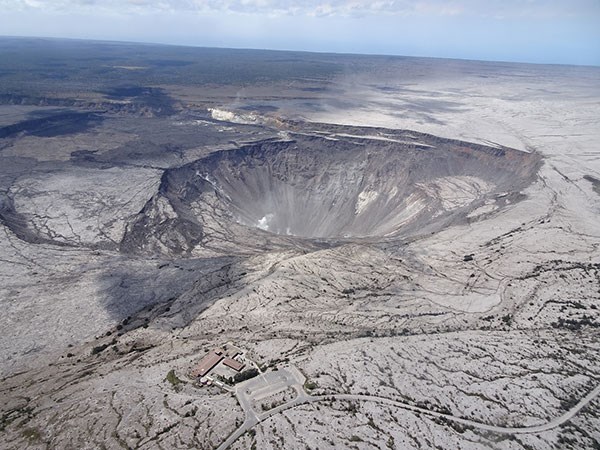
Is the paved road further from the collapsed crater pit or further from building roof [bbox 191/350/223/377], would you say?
the collapsed crater pit

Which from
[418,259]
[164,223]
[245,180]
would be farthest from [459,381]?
[245,180]

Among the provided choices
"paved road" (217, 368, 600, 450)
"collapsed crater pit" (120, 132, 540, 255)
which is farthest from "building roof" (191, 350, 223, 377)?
"collapsed crater pit" (120, 132, 540, 255)

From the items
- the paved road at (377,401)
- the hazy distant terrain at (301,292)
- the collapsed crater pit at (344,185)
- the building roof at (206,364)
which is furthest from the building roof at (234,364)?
the collapsed crater pit at (344,185)

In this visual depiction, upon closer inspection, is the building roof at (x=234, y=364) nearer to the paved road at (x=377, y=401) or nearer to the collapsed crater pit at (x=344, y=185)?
the paved road at (x=377, y=401)

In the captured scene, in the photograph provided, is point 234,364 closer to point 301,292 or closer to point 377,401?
point 377,401

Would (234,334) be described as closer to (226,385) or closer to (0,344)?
(226,385)
